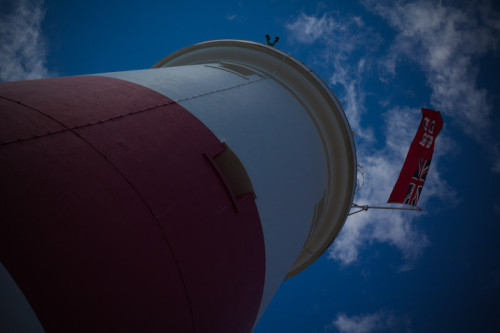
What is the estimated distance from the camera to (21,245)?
1443 millimetres

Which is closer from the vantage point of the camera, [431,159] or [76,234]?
[76,234]

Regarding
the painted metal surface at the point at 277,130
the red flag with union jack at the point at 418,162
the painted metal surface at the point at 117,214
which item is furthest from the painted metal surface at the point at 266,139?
the red flag with union jack at the point at 418,162

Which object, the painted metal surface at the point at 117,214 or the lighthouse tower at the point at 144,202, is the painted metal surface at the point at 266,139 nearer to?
the lighthouse tower at the point at 144,202

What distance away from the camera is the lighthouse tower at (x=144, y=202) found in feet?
5.06

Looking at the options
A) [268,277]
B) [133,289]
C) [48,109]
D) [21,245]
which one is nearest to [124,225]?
[133,289]

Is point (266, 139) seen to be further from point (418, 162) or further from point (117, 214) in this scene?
point (418, 162)

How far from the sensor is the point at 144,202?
2035 mm

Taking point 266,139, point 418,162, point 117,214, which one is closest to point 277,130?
point 266,139

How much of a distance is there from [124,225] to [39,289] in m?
0.54

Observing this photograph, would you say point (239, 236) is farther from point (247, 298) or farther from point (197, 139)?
point (197, 139)

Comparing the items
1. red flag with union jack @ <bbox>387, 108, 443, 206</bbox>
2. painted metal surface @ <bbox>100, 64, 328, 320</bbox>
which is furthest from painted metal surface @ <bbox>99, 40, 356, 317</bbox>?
red flag with union jack @ <bbox>387, 108, 443, 206</bbox>

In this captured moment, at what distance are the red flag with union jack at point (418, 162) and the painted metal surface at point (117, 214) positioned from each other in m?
4.96

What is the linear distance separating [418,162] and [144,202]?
259 inches

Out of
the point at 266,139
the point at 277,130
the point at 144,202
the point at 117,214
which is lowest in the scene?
the point at 117,214
